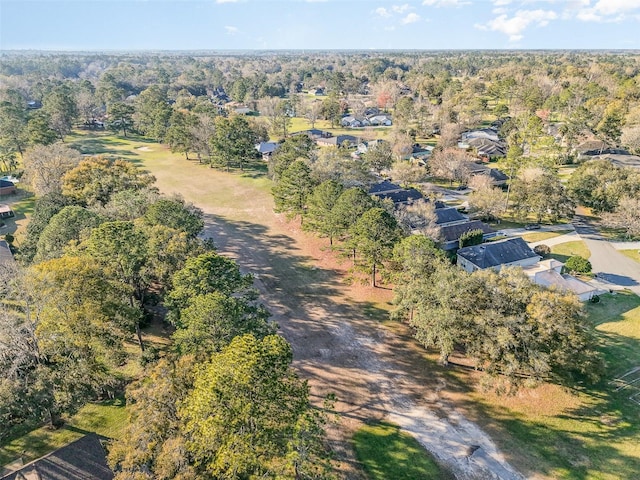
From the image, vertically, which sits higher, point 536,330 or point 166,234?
point 166,234

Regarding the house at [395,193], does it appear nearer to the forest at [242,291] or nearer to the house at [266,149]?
the forest at [242,291]

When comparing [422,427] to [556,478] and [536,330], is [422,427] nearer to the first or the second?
[556,478]

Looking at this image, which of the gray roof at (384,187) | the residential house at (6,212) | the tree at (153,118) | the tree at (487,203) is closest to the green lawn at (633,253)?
the tree at (487,203)

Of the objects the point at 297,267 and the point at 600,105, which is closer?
the point at 297,267

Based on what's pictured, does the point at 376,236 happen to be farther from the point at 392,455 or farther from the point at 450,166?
the point at 450,166

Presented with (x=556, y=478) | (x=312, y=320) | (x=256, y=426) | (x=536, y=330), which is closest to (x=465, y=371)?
(x=536, y=330)

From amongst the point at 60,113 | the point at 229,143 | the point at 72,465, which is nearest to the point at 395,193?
the point at 229,143

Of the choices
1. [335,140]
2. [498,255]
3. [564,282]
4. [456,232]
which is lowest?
[564,282]
